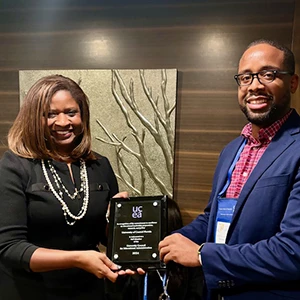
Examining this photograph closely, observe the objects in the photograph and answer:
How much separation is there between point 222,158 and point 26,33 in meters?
1.70

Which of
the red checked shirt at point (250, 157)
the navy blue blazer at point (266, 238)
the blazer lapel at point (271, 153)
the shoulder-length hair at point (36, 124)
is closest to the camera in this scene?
the navy blue blazer at point (266, 238)

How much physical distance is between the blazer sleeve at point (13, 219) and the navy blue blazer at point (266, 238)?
0.63 metres

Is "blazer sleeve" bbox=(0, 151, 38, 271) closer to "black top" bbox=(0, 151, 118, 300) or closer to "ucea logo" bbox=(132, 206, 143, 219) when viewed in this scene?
"black top" bbox=(0, 151, 118, 300)

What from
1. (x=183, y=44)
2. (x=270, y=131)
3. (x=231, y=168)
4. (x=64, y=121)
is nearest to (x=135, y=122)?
(x=183, y=44)

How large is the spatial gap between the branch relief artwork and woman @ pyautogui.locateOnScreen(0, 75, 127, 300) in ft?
2.77

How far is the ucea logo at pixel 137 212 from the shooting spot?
1.38 meters

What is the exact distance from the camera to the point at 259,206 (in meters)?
1.13

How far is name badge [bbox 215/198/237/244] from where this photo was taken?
4.23 feet

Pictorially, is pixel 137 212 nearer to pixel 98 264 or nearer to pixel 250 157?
pixel 98 264

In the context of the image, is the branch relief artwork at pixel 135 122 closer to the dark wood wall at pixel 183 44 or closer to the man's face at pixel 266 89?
the dark wood wall at pixel 183 44

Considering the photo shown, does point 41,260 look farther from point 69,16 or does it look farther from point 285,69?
point 69,16

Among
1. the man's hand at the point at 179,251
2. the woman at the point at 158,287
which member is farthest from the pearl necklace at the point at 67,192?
the woman at the point at 158,287

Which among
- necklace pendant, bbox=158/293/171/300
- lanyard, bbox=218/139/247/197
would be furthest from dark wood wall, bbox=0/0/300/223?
necklace pendant, bbox=158/293/171/300

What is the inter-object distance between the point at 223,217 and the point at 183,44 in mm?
1295
